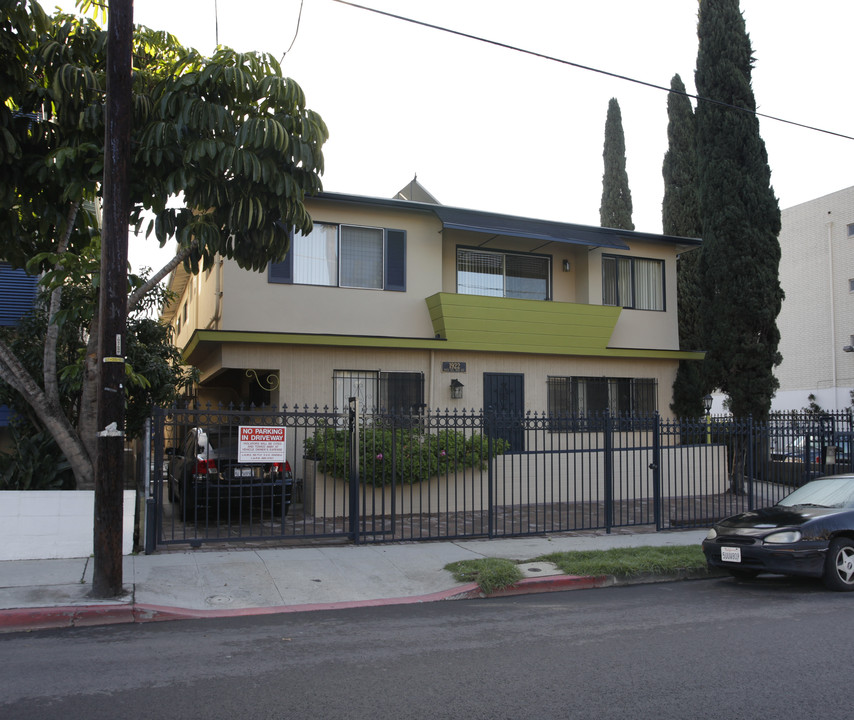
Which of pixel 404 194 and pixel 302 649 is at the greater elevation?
pixel 404 194

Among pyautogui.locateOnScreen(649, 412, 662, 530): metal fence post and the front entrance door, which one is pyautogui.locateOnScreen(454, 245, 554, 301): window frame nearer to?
the front entrance door

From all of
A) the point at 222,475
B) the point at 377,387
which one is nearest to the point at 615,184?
the point at 377,387

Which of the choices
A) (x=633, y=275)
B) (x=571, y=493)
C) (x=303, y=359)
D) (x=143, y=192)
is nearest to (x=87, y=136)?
(x=143, y=192)

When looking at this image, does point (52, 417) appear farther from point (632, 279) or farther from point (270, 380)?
point (632, 279)

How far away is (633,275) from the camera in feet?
59.0

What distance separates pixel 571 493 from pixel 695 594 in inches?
279

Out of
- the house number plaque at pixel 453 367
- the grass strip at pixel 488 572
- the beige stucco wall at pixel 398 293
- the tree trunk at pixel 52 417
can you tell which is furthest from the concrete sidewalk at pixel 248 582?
the beige stucco wall at pixel 398 293

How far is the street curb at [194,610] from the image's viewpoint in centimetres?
702

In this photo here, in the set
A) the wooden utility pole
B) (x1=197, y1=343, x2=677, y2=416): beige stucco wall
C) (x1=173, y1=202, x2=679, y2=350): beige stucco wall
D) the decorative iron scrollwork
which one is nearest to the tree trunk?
the wooden utility pole

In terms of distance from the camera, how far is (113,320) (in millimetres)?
7625

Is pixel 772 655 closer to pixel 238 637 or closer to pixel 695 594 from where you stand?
pixel 695 594

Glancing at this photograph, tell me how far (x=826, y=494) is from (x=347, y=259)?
368 inches

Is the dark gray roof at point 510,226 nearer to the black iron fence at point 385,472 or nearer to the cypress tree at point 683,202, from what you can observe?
the black iron fence at point 385,472

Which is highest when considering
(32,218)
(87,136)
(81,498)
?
(87,136)
